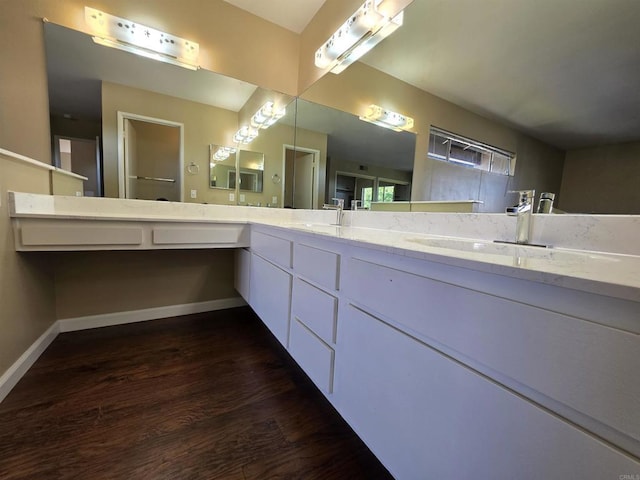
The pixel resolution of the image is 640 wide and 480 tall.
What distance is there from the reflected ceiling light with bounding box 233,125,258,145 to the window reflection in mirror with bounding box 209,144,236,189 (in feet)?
0.33

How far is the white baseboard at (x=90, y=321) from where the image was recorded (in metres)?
1.33

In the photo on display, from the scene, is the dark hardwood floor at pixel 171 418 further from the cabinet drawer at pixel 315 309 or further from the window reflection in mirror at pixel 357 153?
the window reflection in mirror at pixel 357 153

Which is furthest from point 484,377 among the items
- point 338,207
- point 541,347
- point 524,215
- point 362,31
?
point 362,31

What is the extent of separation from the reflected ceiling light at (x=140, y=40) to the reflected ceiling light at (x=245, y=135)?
53 cm

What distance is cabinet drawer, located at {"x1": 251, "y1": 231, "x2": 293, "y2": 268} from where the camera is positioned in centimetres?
137

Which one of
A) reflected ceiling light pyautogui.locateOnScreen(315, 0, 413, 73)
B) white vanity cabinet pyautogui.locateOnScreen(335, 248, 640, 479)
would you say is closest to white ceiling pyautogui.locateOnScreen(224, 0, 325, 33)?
reflected ceiling light pyautogui.locateOnScreen(315, 0, 413, 73)

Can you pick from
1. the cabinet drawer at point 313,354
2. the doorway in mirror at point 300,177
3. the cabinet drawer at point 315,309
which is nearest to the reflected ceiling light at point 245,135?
the doorway in mirror at point 300,177

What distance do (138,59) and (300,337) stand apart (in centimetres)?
216

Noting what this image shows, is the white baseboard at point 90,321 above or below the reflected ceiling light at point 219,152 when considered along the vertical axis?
below

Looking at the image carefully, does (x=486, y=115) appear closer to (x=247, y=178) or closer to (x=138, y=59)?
(x=247, y=178)

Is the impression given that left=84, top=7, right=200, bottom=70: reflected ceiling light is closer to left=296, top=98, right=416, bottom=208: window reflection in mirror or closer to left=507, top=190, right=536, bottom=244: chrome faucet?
left=296, top=98, right=416, bottom=208: window reflection in mirror

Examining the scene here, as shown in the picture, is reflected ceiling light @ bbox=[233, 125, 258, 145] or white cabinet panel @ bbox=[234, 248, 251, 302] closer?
white cabinet panel @ bbox=[234, 248, 251, 302]

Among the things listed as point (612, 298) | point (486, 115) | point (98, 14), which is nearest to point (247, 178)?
point (98, 14)

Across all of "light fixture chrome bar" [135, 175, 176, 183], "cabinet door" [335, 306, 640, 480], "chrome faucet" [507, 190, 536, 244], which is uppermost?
"light fixture chrome bar" [135, 175, 176, 183]
